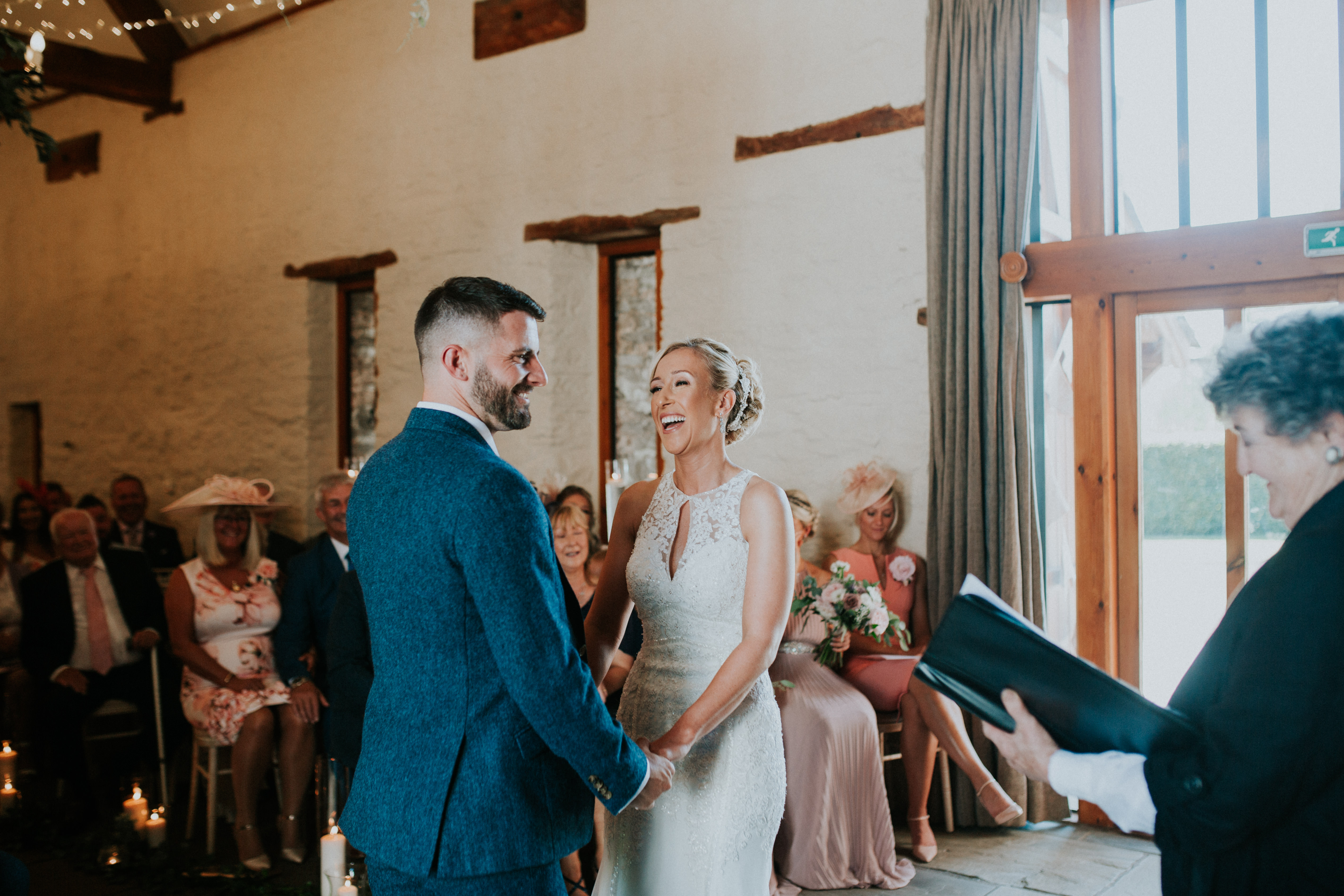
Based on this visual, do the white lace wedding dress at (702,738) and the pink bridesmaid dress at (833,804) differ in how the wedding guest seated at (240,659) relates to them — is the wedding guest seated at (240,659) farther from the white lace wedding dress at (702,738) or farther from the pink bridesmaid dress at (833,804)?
the white lace wedding dress at (702,738)

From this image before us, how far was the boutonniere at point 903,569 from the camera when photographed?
460 cm

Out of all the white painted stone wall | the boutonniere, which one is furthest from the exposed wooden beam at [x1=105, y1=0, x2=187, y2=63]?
the boutonniere

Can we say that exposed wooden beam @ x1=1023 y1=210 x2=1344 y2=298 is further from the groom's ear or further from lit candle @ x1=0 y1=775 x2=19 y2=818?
lit candle @ x1=0 y1=775 x2=19 y2=818

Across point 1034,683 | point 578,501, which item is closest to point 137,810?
point 578,501

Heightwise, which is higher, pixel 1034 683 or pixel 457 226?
pixel 457 226

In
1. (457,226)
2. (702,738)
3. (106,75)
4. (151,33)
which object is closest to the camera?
(702,738)

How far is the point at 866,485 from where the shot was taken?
4707 mm

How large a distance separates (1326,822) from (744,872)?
1.16 meters

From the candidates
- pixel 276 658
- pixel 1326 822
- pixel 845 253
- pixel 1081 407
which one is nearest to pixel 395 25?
pixel 845 253

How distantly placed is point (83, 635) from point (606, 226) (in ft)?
10.8

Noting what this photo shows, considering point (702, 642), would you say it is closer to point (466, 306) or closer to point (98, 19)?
point (466, 306)

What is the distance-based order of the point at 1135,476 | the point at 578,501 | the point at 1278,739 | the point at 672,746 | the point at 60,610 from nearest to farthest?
the point at 1278,739 → the point at 672,746 → the point at 1135,476 → the point at 60,610 → the point at 578,501

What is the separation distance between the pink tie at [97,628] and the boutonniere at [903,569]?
367 centimetres

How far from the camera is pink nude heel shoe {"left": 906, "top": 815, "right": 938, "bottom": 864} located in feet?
13.3
